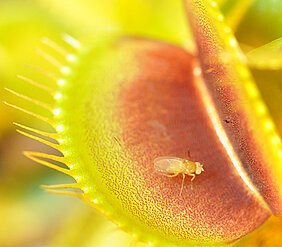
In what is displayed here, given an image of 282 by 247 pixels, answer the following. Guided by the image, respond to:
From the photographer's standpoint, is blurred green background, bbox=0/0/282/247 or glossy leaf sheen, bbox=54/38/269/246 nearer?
glossy leaf sheen, bbox=54/38/269/246

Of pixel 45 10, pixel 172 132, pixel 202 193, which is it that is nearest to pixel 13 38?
pixel 45 10

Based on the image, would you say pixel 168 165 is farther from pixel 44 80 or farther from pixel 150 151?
pixel 44 80

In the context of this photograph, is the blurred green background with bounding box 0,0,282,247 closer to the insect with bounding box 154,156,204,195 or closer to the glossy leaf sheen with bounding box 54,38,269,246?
the glossy leaf sheen with bounding box 54,38,269,246

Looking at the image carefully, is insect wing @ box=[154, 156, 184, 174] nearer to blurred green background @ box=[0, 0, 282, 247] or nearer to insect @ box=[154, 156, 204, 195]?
insect @ box=[154, 156, 204, 195]

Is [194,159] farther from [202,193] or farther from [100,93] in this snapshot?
[100,93]

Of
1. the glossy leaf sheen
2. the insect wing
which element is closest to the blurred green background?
the glossy leaf sheen

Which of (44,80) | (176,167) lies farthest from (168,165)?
(44,80)
